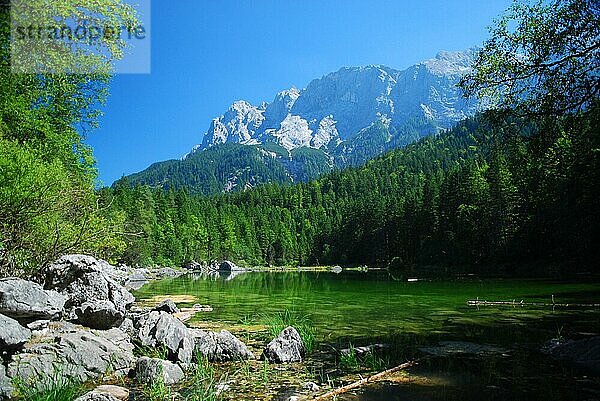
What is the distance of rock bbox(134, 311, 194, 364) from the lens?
46.5 ft

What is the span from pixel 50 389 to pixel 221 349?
5530 millimetres

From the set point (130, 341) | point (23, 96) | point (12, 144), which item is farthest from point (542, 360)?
point (23, 96)

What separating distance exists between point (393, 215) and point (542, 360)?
11270 centimetres

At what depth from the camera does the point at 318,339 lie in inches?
720

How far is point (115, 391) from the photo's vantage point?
1101 centimetres

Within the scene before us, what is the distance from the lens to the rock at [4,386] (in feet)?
32.4

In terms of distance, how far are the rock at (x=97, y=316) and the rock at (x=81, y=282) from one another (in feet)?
2.43

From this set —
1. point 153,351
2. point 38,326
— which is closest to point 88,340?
point 153,351

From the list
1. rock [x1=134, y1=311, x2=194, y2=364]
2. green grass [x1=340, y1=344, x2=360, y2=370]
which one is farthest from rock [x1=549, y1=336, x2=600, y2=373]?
rock [x1=134, y1=311, x2=194, y2=364]

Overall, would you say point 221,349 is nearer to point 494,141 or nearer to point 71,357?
point 71,357

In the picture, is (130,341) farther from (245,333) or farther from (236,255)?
(236,255)

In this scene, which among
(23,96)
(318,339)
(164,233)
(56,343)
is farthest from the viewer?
(164,233)

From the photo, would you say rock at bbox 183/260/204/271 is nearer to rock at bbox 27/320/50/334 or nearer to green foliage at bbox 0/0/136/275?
green foliage at bbox 0/0/136/275

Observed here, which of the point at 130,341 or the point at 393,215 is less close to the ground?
the point at 393,215
